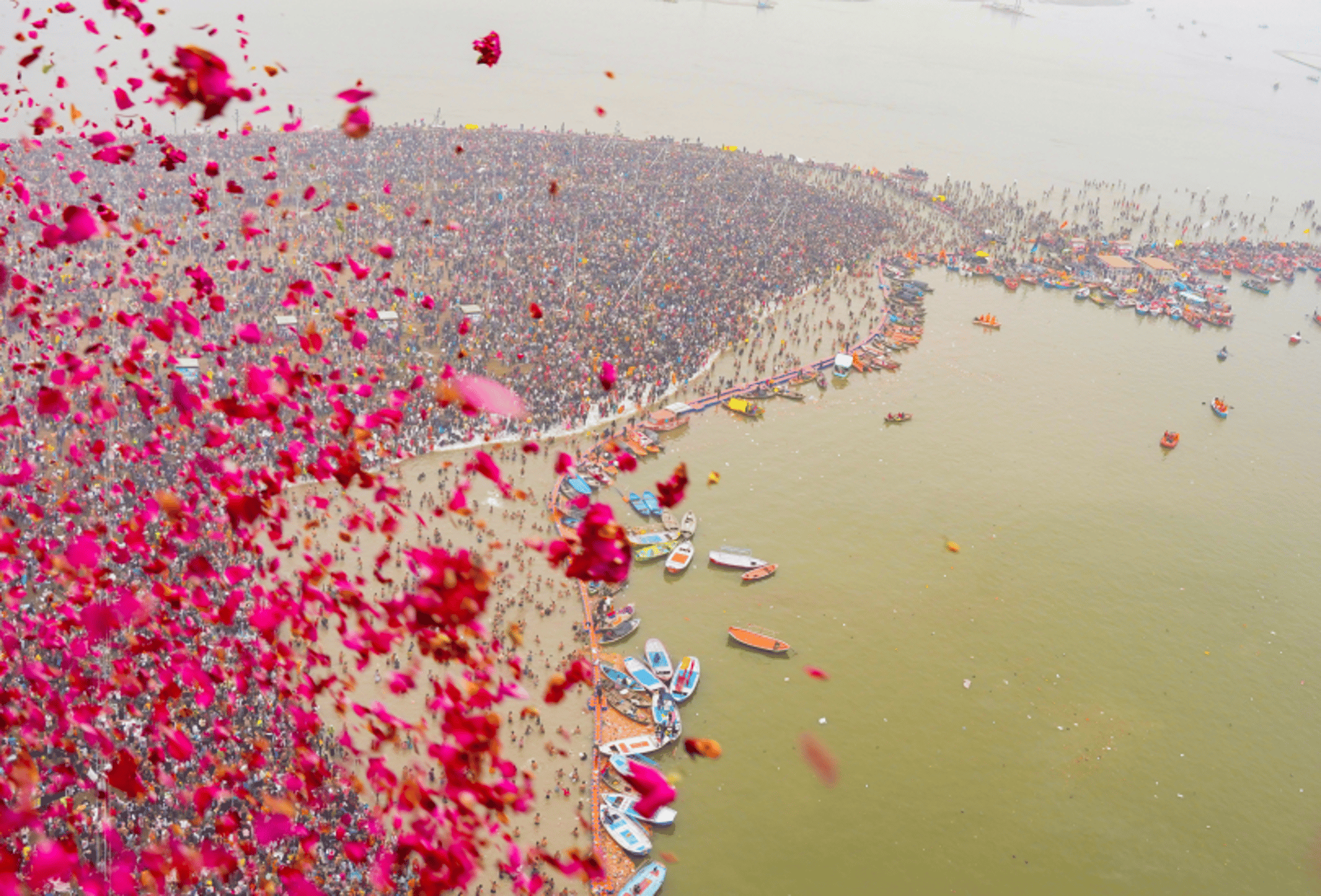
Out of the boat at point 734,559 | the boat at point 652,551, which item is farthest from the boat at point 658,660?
the boat at point 734,559

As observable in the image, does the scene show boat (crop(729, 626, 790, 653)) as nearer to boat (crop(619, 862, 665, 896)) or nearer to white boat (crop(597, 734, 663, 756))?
white boat (crop(597, 734, 663, 756))

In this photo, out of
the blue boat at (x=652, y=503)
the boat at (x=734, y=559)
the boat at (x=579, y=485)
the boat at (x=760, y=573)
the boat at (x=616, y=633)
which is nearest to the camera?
the boat at (x=616, y=633)

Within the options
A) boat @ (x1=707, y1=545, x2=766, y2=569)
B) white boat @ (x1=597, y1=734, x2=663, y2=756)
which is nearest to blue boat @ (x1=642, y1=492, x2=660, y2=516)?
boat @ (x1=707, y1=545, x2=766, y2=569)

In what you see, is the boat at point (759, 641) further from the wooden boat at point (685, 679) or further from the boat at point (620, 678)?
the boat at point (620, 678)

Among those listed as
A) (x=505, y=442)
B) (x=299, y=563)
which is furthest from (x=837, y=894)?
(x=505, y=442)

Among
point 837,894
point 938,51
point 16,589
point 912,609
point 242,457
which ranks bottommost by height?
point 837,894

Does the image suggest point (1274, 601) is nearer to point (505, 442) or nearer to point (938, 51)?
point (505, 442)
